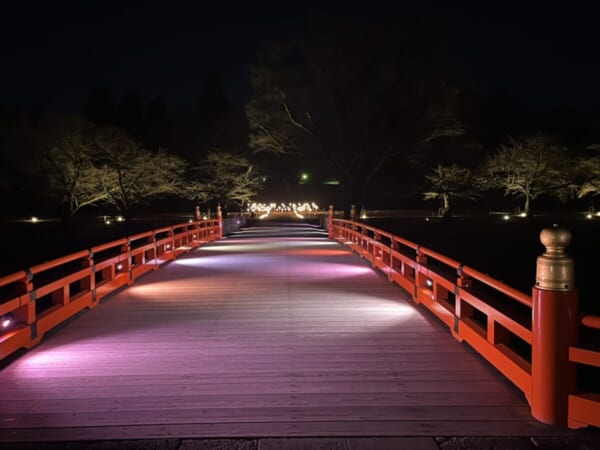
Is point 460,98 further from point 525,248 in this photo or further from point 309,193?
point 309,193

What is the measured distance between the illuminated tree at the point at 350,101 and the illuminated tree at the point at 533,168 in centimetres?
1423

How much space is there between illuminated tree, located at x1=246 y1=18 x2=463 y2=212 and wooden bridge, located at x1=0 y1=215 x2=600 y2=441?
25.3m

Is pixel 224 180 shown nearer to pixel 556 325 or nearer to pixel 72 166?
pixel 72 166

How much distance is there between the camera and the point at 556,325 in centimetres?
398

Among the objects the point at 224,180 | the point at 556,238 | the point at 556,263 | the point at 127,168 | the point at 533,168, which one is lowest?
the point at 556,263

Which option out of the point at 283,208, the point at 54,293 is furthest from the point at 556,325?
the point at 283,208

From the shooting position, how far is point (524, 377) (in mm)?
4461

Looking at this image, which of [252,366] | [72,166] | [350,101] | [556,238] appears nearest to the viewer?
[556,238]

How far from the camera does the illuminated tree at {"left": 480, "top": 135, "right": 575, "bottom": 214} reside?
46719 mm

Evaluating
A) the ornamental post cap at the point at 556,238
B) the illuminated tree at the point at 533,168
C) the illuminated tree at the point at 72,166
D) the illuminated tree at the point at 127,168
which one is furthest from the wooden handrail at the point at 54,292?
the illuminated tree at the point at 533,168

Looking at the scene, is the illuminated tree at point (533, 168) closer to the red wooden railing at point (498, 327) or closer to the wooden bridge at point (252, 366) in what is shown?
the red wooden railing at point (498, 327)

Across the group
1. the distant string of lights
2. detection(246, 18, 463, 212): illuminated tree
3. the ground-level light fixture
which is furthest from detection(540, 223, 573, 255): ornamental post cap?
the distant string of lights

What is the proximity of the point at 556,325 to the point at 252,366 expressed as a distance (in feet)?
9.41

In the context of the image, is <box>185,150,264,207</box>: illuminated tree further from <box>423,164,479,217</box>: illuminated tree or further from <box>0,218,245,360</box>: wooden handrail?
<box>0,218,245,360</box>: wooden handrail
